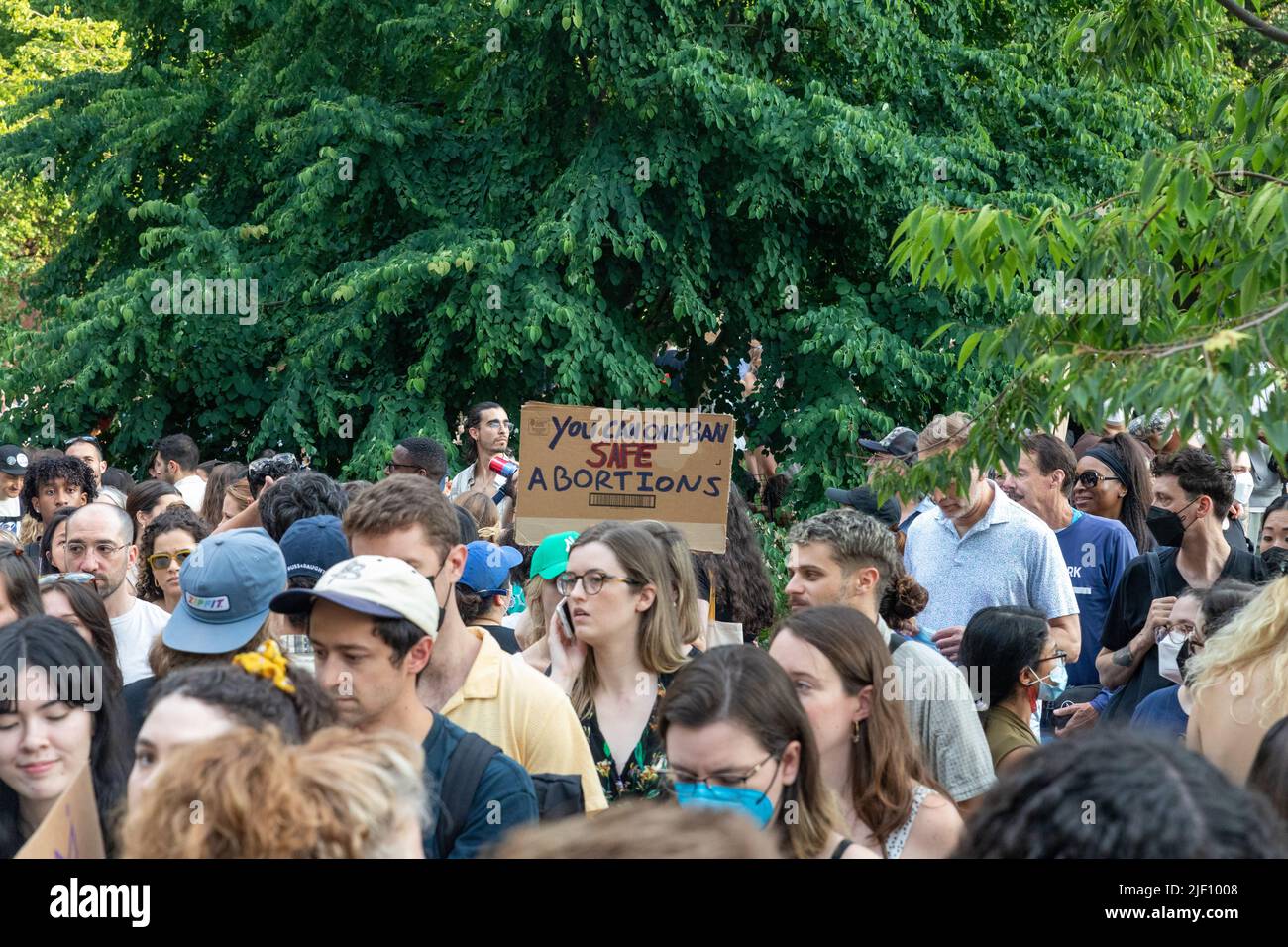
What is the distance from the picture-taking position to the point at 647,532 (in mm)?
4301

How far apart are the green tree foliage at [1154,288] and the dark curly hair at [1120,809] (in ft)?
4.55

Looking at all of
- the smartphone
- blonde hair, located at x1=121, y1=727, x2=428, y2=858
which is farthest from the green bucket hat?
blonde hair, located at x1=121, y1=727, x2=428, y2=858

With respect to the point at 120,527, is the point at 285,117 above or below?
above

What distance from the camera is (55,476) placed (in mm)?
7812

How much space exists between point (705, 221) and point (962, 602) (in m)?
7.01

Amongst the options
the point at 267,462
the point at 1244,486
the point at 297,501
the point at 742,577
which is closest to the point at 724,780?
the point at 297,501

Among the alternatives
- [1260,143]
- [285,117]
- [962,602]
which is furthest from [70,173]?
[1260,143]

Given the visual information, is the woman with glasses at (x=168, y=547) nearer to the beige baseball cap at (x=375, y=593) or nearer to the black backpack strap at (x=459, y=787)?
the beige baseball cap at (x=375, y=593)

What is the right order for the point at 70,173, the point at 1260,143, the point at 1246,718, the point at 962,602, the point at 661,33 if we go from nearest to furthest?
1. the point at 1246,718
2. the point at 1260,143
3. the point at 962,602
4. the point at 661,33
5. the point at 70,173

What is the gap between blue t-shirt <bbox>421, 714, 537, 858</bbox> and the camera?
2990 mm

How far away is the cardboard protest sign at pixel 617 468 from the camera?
19.1 ft

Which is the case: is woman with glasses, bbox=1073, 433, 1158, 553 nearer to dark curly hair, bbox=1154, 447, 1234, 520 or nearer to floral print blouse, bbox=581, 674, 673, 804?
dark curly hair, bbox=1154, 447, 1234, 520
